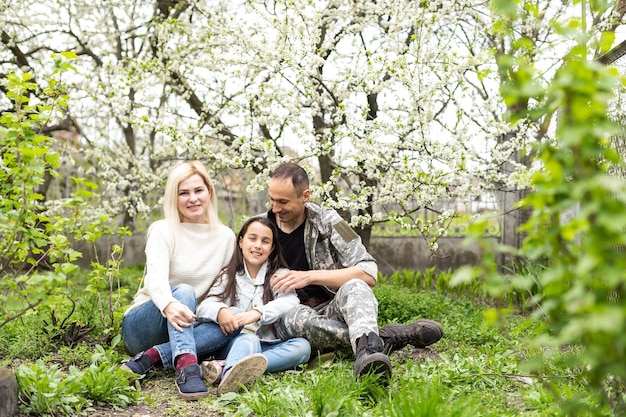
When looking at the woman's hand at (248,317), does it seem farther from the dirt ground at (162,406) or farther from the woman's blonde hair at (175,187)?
the woman's blonde hair at (175,187)

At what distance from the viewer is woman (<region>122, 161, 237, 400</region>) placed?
3.31m

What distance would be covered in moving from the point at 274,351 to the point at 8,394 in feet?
4.52

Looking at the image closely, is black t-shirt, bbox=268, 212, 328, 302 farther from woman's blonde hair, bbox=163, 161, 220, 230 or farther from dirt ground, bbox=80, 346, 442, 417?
dirt ground, bbox=80, 346, 442, 417

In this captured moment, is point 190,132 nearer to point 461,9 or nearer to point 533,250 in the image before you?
point 461,9

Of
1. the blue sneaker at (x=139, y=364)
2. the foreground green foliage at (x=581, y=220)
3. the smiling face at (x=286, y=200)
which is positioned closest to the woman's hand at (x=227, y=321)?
the blue sneaker at (x=139, y=364)

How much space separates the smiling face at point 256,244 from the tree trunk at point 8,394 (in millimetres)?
1469

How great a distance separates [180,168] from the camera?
3.79 m

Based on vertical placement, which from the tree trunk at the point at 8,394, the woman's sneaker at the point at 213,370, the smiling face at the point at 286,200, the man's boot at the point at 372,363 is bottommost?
the woman's sneaker at the point at 213,370

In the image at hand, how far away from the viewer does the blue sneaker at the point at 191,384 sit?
3.07 metres

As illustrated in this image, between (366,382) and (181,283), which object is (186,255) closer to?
(181,283)

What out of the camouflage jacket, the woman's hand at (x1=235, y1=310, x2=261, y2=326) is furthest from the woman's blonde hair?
the woman's hand at (x1=235, y1=310, x2=261, y2=326)

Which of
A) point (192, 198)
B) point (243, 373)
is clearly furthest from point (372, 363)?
point (192, 198)

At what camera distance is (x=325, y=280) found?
3.70 m

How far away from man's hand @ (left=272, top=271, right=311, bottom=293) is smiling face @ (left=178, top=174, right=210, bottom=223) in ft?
2.02
